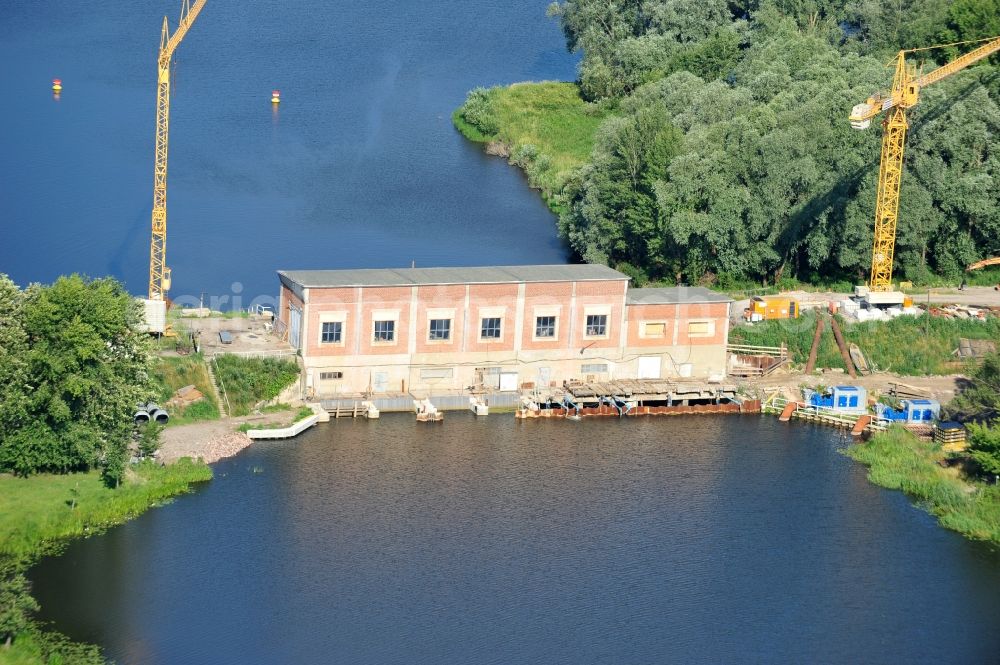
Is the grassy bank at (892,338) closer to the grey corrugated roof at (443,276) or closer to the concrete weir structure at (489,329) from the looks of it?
the concrete weir structure at (489,329)

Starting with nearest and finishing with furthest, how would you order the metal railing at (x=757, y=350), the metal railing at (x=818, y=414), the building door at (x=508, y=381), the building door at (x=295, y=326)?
the building door at (x=295, y=326) < the metal railing at (x=818, y=414) < the building door at (x=508, y=381) < the metal railing at (x=757, y=350)

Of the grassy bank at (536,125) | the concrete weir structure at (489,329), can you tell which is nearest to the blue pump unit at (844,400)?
the concrete weir structure at (489,329)

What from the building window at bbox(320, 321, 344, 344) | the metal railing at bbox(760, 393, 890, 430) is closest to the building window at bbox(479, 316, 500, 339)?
the building window at bbox(320, 321, 344, 344)

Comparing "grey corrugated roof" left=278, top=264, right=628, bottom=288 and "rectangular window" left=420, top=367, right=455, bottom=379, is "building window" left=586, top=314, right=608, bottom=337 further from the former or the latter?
"rectangular window" left=420, top=367, right=455, bottom=379

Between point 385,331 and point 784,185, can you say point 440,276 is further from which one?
point 784,185

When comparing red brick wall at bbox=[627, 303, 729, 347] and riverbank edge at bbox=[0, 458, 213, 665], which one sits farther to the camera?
red brick wall at bbox=[627, 303, 729, 347]

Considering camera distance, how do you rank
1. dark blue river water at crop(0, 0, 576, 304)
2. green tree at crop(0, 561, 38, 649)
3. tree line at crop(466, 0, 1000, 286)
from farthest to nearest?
1. dark blue river water at crop(0, 0, 576, 304)
2. tree line at crop(466, 0, 1000, 286)
3. green tree at crop(0, 561, 38, 649)
